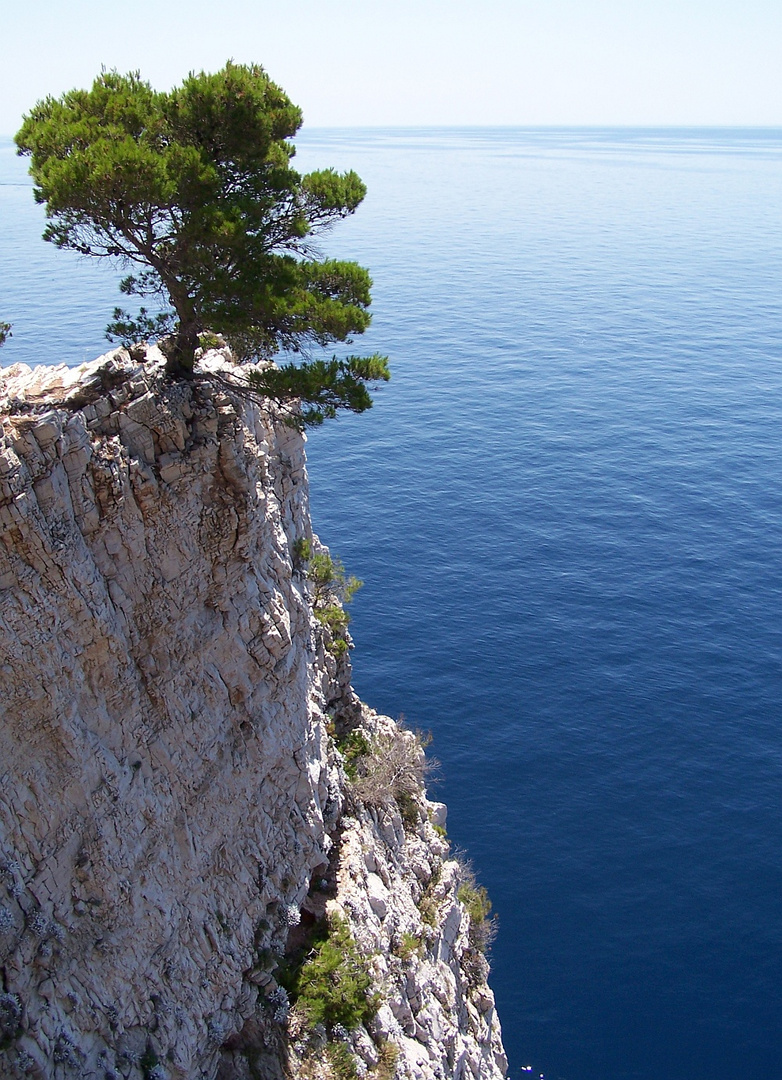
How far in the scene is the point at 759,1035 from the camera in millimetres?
41281

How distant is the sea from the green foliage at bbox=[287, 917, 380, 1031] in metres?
17.8

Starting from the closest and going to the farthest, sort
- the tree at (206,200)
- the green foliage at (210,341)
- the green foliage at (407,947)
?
1. the tree at (206,200)
2. the green foliage at (210,341)
3. the green foliage at (407,947)

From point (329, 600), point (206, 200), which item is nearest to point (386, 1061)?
point (329, 600)

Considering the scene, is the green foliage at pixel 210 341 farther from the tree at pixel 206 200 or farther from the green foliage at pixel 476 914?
the green foliage at pixel 476 914

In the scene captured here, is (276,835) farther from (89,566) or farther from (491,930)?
(491,930)

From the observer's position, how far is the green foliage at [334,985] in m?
27.1

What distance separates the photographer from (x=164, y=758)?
78.0 feet

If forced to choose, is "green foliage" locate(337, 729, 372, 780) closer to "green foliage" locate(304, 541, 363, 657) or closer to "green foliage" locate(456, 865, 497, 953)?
"green foliage" locate(304, 541, 363, 657)

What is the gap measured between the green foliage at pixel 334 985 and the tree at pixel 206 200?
57.9 feet

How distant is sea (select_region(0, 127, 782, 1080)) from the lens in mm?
44406

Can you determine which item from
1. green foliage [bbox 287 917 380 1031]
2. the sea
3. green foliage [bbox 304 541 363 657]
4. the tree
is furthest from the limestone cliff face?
the sea

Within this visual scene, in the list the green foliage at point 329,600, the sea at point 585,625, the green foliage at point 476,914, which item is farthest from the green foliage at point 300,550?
the sea at point 585,625

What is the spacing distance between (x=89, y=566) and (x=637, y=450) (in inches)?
3142

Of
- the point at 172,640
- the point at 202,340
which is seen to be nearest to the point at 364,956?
the point at 172,640
